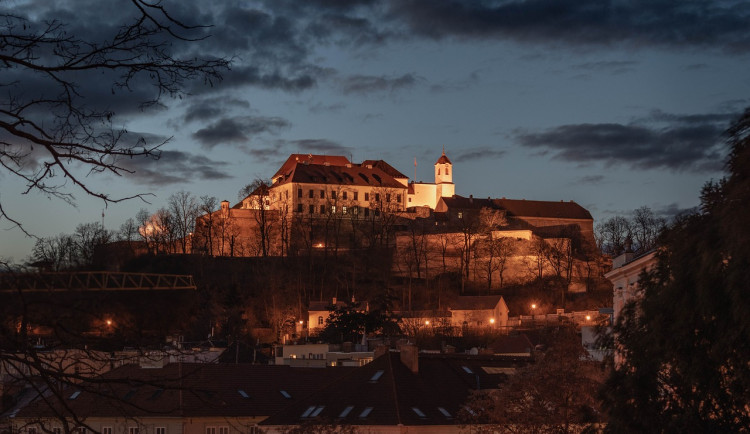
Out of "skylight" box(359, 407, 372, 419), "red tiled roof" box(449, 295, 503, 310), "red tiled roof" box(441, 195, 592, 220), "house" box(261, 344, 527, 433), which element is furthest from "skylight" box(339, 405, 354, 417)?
"red tiled roof" box(441, 195, 592, 220)

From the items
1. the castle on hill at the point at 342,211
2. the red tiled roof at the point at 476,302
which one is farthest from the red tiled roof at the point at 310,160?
the red tiled roof at the point at 476,302

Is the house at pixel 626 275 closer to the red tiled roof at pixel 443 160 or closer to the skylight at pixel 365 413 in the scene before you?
the skylight at pixel 365 413

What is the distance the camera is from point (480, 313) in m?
106

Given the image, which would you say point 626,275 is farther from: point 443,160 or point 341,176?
point 443,160

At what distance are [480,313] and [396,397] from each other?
61004 mm

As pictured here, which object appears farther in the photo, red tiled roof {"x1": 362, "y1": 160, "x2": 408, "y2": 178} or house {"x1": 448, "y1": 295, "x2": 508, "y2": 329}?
red tiled roof {"x1": 362, "y1": 160, "x2": 408, "y2": 178}

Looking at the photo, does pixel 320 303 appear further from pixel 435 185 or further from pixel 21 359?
pixel 21 359

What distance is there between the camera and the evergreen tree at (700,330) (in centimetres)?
1488

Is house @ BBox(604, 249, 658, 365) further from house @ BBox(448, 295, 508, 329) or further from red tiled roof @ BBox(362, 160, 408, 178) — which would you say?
red tiled roof @ BBox(362, 160, 408, 178)

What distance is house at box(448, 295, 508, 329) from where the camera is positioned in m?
105

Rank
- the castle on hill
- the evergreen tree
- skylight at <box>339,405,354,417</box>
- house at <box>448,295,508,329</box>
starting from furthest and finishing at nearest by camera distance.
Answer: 1. the castle on hill
2. house at <box>448,295,508,329</box>
3. skylight at <box>339,405,354,417</box>
4. the evergreen tree

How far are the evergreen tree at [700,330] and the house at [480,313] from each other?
85.9m

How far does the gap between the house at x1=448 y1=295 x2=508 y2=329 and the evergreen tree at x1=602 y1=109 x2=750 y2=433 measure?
8587cm

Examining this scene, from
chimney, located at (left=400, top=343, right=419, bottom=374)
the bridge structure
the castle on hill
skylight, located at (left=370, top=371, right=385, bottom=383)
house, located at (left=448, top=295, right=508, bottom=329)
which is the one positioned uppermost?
the castle on hill
